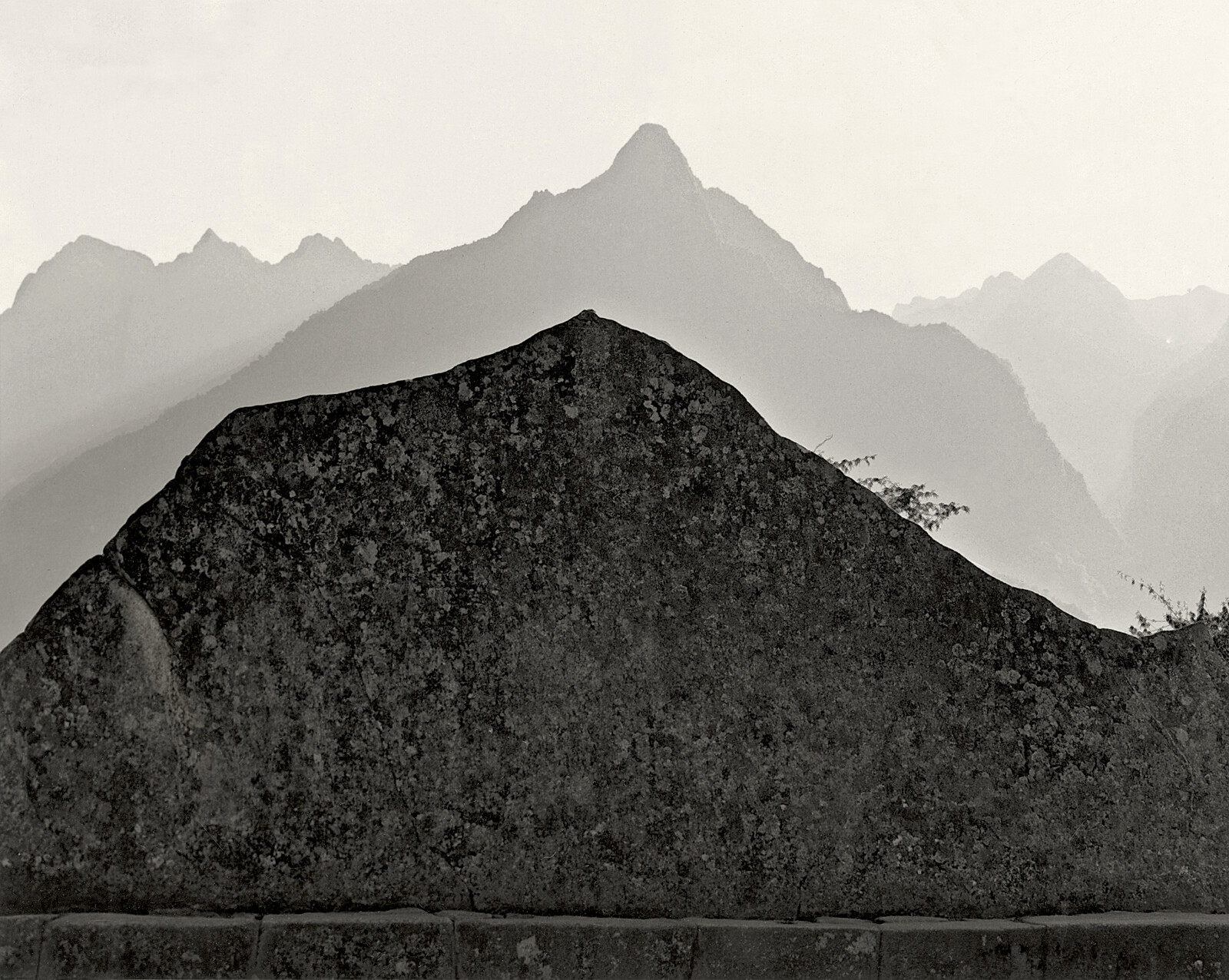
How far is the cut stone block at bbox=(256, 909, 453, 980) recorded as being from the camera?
3.80 metres

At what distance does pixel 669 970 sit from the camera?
3.95 meters

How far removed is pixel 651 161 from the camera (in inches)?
4345

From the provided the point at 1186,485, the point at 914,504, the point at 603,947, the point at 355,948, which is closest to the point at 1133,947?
the point at 603,947

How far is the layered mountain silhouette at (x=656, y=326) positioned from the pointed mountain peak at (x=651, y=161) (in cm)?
15

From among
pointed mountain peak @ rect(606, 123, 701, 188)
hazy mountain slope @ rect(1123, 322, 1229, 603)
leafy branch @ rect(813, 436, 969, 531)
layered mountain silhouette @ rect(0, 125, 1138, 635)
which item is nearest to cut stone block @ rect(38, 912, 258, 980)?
leafy branch @ rect(813, 436, 969, 531)

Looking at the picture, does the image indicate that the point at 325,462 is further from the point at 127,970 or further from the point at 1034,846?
the point at 1034,846

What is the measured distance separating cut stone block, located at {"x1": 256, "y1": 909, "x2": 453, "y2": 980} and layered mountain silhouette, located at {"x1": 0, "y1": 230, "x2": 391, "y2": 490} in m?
124

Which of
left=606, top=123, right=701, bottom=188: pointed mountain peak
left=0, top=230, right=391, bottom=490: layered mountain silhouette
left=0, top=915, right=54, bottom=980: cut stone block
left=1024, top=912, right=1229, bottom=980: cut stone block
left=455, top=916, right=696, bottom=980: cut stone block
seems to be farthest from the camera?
left=0, top=230, right=391, bottom=490: layered mountain silhouette

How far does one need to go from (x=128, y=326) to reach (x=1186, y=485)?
114 metres

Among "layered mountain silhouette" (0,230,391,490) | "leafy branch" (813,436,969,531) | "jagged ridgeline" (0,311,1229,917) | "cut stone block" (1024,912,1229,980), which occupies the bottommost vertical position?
"cut stone block" (1024,912,1229,980)

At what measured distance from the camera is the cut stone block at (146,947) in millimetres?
3729

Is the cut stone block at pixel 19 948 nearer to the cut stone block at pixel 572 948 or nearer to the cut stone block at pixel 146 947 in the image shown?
the cut stone block at pixel 146 947

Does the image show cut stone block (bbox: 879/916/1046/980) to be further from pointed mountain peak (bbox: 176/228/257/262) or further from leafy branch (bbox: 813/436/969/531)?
pointed mountain peak (bbox: 176/228/257/262)

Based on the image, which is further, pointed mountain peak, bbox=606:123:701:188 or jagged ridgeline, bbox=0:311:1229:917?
pointed mountain peak, bbox=606:123:701:188
